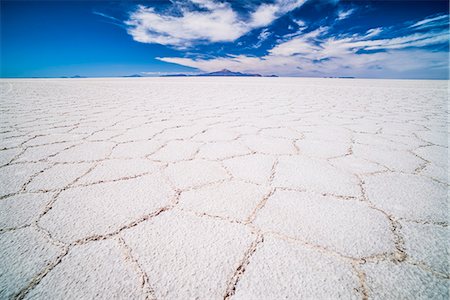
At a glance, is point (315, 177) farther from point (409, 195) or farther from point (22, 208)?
point (22, 208)

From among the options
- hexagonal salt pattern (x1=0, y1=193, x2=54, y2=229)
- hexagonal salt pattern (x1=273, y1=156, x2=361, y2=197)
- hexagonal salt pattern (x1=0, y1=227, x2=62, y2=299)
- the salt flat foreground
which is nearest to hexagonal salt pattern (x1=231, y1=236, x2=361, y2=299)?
the salt flat foreground

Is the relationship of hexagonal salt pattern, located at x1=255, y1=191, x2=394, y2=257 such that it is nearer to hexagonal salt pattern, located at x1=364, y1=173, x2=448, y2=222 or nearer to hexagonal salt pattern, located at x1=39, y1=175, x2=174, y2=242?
hexagonal salt pattern, located at x1=364, y1=173, x2=448, y2=222

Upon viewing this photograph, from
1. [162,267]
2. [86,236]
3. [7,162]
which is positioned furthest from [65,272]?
[7,162]

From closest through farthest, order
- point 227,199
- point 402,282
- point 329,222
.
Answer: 1. point 402,282
2. point 329,222
3. point 227,199

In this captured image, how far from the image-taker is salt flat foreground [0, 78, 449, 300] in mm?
563

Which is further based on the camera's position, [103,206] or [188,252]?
[103,206]

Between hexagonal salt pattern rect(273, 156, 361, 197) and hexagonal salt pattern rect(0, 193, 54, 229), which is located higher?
hexagonal salt pattern rect(0, 193, 54, 229)

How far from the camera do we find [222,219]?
2.58ft

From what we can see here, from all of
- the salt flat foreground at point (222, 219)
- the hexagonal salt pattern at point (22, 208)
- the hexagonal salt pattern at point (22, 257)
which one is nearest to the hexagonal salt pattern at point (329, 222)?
the salt flat foreground at point (222, 219)

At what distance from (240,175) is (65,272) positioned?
2.49 feet

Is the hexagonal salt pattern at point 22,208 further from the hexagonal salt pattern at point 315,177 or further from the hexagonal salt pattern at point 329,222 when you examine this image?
the hexagonal salt pattern at point 315,177

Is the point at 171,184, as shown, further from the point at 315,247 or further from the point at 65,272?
the point at 315,247

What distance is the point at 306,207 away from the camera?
34.1 inches

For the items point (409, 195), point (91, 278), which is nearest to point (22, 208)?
point (91, 278)
